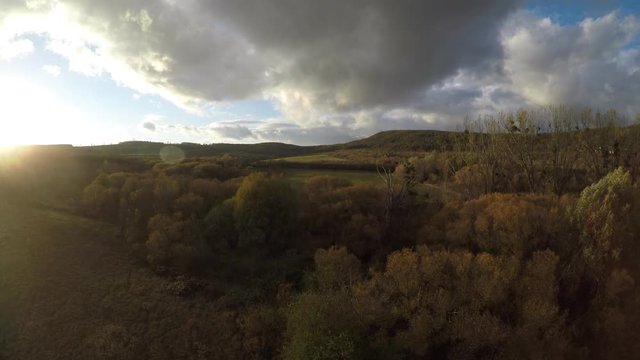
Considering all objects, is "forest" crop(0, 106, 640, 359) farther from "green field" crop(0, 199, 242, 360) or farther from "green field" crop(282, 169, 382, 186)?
"green field" crop(282, 169, 382, 186)

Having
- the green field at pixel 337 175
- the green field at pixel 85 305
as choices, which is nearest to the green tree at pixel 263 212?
the green field at pixel 85 305

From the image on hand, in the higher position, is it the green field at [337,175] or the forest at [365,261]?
the green field at [337,175]

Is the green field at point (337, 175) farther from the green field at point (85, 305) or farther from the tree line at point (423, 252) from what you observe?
the green field at point (85, 305)

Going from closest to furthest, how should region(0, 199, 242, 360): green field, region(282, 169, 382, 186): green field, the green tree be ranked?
1. region(0, 199, 242, 360): green field
2. the green tree
3. region(282, 169, 382, 186): green field

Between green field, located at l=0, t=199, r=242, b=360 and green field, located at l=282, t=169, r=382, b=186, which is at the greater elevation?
green field, located at l=282, t=169, r=382, b=186

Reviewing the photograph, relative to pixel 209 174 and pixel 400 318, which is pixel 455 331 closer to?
pixel 400 318

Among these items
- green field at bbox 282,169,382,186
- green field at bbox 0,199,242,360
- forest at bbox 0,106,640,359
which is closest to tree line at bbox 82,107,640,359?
forest at bbox 0,106,640,359

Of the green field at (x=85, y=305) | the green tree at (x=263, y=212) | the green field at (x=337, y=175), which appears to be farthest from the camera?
the green field at (x=337, y=175)

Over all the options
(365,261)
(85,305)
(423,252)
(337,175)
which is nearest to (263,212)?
(365,261)

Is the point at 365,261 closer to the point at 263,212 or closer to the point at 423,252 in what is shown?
the point at 423,252
